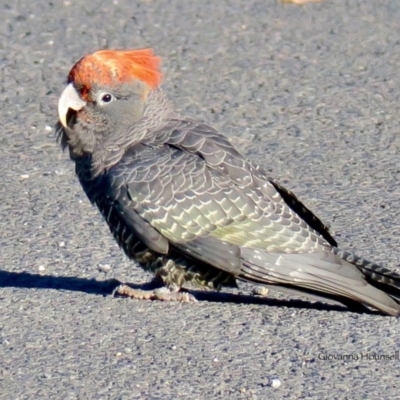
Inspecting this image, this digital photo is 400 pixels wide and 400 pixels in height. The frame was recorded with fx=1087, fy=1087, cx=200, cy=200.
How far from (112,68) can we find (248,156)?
6.68 feet

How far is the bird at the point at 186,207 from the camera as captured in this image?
211 inches

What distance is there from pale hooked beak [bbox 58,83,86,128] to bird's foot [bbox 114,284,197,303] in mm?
943

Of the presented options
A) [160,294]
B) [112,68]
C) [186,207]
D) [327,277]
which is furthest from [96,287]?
[327,277]

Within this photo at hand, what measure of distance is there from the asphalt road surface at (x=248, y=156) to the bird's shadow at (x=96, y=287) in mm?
12

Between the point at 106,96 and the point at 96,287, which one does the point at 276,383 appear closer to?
the point at 96,287

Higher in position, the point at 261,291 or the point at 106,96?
the point at 106,96

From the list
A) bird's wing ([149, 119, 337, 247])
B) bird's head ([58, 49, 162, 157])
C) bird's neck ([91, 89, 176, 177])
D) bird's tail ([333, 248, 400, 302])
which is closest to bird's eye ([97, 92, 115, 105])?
bird's head ([58, 49, 162, 157])

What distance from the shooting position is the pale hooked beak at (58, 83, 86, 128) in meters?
5.66

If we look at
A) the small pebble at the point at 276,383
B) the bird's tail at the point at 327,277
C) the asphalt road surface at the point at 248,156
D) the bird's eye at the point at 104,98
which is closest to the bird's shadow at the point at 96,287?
the asphalt road surface at the point at 248,156

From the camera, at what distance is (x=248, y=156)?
746 cm

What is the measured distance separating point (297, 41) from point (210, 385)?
5527 millimetres

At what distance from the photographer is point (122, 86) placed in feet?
18.7

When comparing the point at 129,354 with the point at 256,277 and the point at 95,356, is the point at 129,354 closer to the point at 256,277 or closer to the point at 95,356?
the point at 95,356

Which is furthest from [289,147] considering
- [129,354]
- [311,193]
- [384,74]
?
[129,354]
